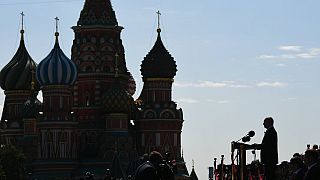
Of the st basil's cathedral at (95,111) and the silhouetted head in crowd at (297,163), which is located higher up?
the st basil's cathedral at (95,111)

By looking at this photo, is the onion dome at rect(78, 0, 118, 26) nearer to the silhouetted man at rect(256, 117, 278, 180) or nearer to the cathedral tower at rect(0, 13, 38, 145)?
the cathedral tower at rect(0, 13, 38, 145)

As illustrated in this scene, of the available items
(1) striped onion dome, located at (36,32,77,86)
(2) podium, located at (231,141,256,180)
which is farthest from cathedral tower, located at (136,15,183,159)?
(2) podium, located at (231,141,256,180)

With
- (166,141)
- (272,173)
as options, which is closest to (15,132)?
(166,141)

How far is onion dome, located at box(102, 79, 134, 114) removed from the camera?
225 ft

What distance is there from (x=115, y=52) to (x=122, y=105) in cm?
482

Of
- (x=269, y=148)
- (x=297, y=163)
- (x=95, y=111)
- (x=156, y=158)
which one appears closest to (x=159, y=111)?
(x=95, y=111)

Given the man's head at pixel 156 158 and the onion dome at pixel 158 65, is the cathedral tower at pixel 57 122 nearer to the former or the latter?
the onion dome at pixel 158 65

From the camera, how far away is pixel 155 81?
71.9m

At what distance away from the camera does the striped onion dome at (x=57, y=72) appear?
6862cm

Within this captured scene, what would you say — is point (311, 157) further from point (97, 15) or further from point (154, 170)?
point (97, 15)

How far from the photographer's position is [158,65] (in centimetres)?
7200

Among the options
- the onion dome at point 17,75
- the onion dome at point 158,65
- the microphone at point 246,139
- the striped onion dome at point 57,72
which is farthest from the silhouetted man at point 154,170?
the onion dome at point 17,75

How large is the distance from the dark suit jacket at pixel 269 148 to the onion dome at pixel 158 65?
188 feet

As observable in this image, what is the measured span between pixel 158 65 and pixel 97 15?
16.9 feet
